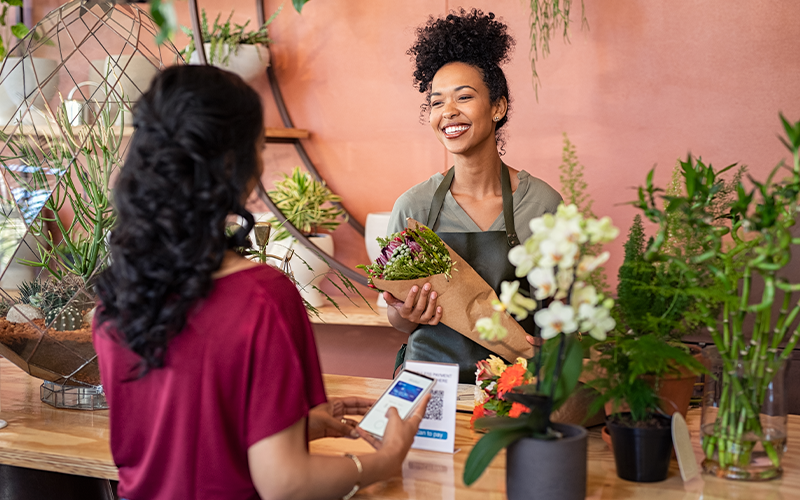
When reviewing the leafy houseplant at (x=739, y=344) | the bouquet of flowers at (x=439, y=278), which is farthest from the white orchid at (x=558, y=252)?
the bouquet of flowers at (x=439, y=278)

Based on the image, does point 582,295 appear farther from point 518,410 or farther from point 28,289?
point 28,289

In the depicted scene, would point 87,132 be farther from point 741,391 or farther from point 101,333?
point 741,391

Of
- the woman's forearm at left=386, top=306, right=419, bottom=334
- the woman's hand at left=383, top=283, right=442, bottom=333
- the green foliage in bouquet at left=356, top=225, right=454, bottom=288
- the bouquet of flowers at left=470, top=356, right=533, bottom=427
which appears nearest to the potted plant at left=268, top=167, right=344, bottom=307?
the woman's forearm at left=386, top=306, right=419, bottom=334

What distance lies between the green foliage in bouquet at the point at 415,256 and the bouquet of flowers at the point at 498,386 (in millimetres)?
313

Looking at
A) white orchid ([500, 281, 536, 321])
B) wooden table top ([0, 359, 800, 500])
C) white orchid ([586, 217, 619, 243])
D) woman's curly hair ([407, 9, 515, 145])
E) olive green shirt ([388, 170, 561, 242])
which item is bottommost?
wooden table top ([0, 359, 800, 500])

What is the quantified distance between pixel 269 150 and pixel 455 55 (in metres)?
1.45

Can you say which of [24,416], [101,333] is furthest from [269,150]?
[101,333]

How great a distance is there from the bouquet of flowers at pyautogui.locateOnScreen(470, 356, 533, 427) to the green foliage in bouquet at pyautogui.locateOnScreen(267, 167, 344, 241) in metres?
1.60

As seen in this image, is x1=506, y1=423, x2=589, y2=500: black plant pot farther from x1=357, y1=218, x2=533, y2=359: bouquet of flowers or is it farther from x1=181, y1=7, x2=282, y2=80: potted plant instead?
x1=181, y1=7, x2=282, y2=80: potted plant

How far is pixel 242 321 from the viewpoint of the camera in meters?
1.01

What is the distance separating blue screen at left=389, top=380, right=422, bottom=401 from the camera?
1.32 metres

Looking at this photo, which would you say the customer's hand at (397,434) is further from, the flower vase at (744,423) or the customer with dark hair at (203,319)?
the flower vase at (744,423)

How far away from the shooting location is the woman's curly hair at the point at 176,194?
0.96 m

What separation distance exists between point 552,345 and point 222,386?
0.51 meters
